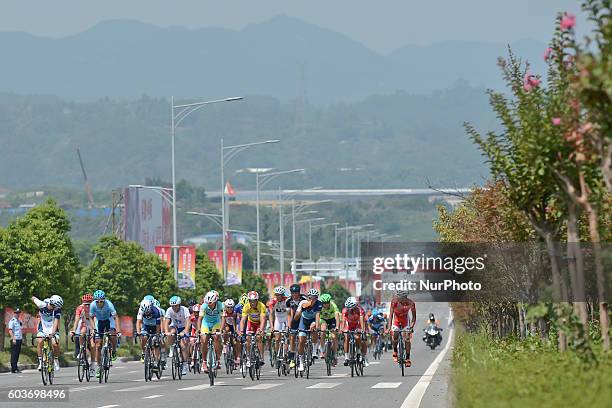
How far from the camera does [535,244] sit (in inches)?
1266

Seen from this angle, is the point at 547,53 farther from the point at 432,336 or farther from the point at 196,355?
the point at 432,336

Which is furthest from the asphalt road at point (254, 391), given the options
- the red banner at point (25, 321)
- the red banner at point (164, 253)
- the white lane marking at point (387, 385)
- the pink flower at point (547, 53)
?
the red banner at point (164, 253)

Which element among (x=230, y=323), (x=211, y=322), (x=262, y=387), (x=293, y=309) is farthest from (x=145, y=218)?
(x=262, y=387)

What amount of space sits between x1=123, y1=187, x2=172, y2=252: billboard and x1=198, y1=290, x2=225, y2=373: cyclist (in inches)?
2731

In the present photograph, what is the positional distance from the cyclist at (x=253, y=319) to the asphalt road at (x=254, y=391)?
75cm

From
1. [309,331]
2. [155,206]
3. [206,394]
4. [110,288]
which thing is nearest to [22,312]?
[110,288]

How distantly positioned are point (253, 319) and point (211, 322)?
5.95 ft

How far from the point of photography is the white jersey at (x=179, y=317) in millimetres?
34469

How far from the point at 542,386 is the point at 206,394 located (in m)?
13.2

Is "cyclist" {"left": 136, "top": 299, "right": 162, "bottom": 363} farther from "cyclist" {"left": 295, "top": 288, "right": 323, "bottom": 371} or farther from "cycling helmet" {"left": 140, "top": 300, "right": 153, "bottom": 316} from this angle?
"cyclist" {"left": 295, "top": 288, "right": 323, "bottom": 371}

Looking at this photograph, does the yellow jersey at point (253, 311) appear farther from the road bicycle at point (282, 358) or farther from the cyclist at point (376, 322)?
the cyclist at point (376, 322)

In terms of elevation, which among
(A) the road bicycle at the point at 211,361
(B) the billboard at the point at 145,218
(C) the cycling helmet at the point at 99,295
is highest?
(B) the billboard at the point at 145,218

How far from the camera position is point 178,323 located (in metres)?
34.6

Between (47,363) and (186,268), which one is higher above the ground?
(186,268)
